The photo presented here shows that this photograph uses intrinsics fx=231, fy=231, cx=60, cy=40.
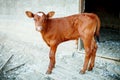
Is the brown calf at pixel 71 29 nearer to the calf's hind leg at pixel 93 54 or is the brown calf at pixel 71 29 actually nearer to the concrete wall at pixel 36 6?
the calf's hind leg at pixel 93 54

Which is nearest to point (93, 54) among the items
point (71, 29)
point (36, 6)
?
point (71, 29)

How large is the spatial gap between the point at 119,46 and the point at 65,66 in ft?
7.68

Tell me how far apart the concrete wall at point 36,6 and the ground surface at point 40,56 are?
37cm

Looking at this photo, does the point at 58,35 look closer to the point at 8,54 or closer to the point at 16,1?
the point at 8,54

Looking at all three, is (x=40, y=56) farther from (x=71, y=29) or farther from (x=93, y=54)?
(x=93, y=54)

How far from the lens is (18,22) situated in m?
8.68

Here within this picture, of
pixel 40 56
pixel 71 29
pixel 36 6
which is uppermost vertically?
pixel 36 6

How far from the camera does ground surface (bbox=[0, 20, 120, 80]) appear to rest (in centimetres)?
570

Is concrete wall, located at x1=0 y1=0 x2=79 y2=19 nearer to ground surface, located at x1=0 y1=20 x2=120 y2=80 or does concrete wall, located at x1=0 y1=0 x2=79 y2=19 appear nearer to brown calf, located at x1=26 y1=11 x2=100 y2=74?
ground surface, located at x1=0 y1=20 x2=120 y2=80

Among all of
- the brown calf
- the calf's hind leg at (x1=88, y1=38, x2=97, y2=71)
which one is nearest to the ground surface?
the calf's hind leg at (x1=88, y1=38, x2=97, y2=71)

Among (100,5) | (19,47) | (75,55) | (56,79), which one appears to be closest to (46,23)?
(56,79)

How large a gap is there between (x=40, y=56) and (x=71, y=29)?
1.96 m

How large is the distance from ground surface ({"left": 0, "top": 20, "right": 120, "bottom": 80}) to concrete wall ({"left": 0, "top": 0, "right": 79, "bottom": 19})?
14.7 inches

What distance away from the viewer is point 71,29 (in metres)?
5.59
